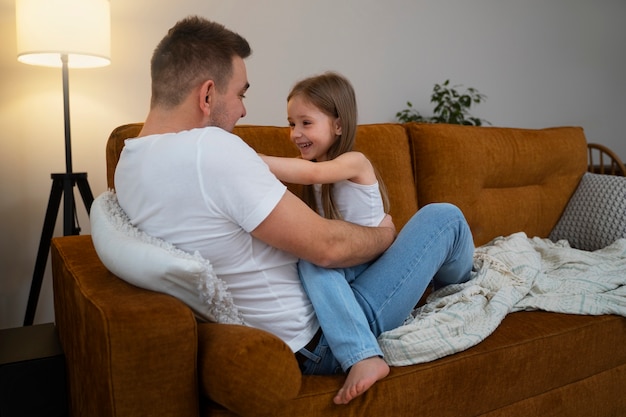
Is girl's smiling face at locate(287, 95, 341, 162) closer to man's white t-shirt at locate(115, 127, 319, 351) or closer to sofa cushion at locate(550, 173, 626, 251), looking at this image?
man's white t-shirt at locate(115, 127, 319, 351)

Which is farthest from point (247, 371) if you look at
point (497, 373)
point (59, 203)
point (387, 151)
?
point (59, 203)

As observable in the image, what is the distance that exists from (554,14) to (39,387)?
4013 mm

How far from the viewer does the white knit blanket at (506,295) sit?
1.30 meters

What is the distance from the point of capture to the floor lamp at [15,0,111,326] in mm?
1959

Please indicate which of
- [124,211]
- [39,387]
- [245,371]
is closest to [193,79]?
[124,211]

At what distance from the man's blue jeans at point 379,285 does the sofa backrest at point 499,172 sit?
0.67m

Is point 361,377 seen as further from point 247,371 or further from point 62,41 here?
point 62,41

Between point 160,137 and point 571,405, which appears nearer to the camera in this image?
point 160,137

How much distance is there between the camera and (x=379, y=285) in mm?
1348

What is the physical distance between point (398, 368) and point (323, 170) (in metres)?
0.53

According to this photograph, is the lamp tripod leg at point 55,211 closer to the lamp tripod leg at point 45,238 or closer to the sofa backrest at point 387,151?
the lamp tripod leg at point 45,238

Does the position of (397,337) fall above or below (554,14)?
below

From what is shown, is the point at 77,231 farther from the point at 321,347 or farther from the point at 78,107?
the point at 321,347

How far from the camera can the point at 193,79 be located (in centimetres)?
122
